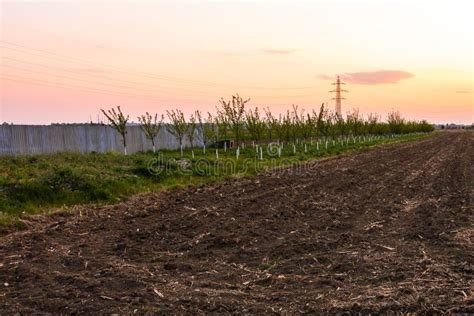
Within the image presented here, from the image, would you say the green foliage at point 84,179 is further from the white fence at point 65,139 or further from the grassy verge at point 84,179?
the white fence at point 65,139

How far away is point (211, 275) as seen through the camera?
5.93 meters

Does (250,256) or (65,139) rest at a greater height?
(65,139)

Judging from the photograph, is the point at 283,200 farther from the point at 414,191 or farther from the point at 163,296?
the point at 163,296

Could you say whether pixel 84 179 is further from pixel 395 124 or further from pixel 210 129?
pixel 395 124

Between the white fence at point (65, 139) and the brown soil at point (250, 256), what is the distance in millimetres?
12346

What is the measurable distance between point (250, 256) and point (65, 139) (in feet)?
65.4

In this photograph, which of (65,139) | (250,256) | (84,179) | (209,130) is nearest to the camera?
(250,256)

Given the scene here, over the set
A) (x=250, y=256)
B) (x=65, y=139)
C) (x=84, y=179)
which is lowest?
(x=250, y=256)

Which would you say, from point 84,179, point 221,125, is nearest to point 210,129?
point 221,125

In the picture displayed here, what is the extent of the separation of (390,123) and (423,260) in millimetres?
70281

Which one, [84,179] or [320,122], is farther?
[320,122]

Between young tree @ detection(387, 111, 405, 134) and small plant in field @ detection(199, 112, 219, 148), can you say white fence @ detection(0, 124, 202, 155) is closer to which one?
small plant in field @ detection(199, 112, 219, 148)

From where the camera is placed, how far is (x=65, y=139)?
24375 millimetres

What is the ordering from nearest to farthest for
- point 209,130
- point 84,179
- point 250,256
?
point 250,256
point 84,179
point 209,130
